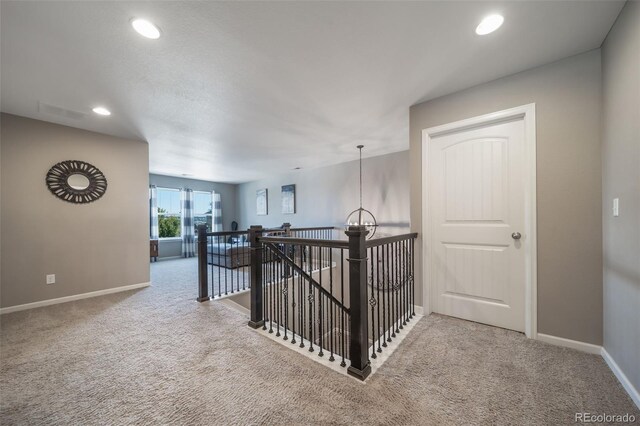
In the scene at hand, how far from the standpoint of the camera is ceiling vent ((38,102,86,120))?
2.79 metres

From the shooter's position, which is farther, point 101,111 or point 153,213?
point 153,213

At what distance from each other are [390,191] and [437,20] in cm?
373

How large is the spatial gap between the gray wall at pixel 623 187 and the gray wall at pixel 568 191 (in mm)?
75

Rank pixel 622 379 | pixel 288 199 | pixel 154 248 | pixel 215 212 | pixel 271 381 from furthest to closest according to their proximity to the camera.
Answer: pixel 215 212 < pixel 288 199 < pixel 154 248 < pixel 271 381 < pixel 622 379

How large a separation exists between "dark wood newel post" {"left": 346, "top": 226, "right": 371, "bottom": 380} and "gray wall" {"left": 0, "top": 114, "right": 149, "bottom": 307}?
3890 mm

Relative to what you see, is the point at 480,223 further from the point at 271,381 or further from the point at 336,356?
the point at 271,381

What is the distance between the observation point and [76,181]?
345 centimetres

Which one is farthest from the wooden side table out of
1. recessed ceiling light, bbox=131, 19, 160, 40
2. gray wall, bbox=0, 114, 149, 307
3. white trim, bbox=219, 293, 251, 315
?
recessed ceiling light, bbox=131, 19, 160, 40

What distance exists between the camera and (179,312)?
2908mm

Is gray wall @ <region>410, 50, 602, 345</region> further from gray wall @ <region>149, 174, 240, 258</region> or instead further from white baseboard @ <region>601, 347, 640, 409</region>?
gray wall @ <region>149, 174, 240, 258</region>

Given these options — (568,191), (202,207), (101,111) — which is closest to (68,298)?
(101,111)

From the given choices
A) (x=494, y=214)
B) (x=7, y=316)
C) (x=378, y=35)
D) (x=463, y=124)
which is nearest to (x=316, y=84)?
(x=378, y=35)

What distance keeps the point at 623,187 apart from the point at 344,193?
4.61 m

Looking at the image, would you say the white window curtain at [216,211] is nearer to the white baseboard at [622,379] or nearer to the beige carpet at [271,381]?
the beige carpet at [271,381]
